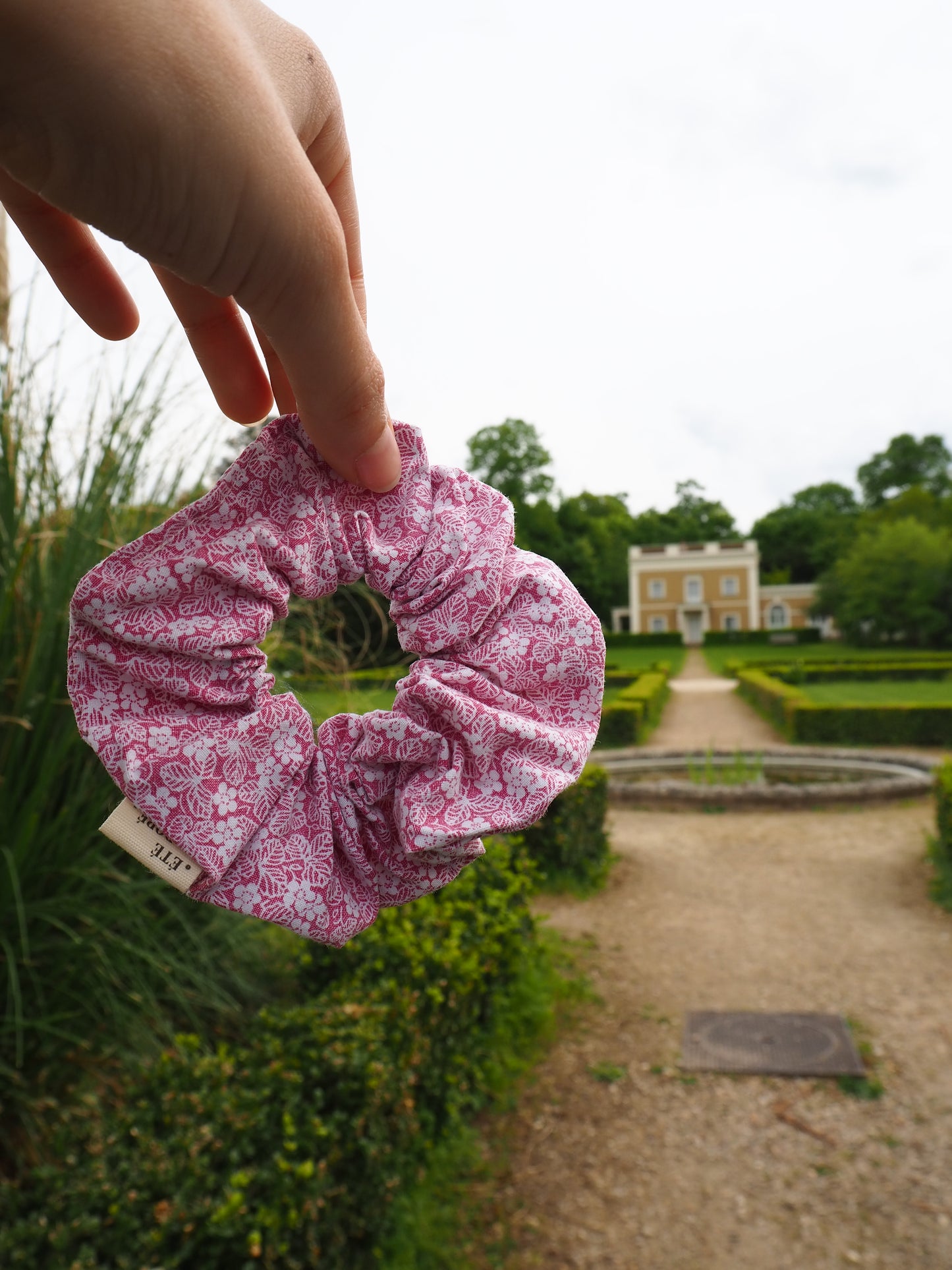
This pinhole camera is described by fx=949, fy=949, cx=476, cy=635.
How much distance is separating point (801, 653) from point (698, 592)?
785cm

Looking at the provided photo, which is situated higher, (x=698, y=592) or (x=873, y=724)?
(x=698, y=592)

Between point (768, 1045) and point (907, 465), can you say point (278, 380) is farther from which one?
point (907, 465)

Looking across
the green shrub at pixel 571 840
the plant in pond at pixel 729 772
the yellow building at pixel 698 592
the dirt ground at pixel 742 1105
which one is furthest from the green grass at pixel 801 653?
the dirt ground at pixel 742 1105

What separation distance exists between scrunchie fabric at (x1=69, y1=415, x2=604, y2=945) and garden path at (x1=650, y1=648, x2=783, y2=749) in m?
13.3

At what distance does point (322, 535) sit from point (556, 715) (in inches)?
11.1

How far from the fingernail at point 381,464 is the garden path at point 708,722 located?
13.4m

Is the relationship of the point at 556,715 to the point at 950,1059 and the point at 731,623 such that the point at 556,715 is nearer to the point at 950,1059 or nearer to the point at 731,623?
the point at 950,1059

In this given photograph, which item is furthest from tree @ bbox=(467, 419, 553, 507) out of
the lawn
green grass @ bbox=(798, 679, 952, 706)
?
green grass @ bbox=(798, 679, 952, 706)

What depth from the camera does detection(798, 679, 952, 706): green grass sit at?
60.5 feet

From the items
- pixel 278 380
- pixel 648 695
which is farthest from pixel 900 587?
pixel 278 380

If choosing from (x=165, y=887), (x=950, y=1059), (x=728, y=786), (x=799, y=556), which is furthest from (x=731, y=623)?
(x=165, y=887)

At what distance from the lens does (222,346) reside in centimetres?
101

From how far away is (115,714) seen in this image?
2.80ft

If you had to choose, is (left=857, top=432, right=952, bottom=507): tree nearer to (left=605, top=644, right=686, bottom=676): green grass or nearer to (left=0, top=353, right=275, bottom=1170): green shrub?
(left=605, top=644, right=686, bottom=676): green grass
